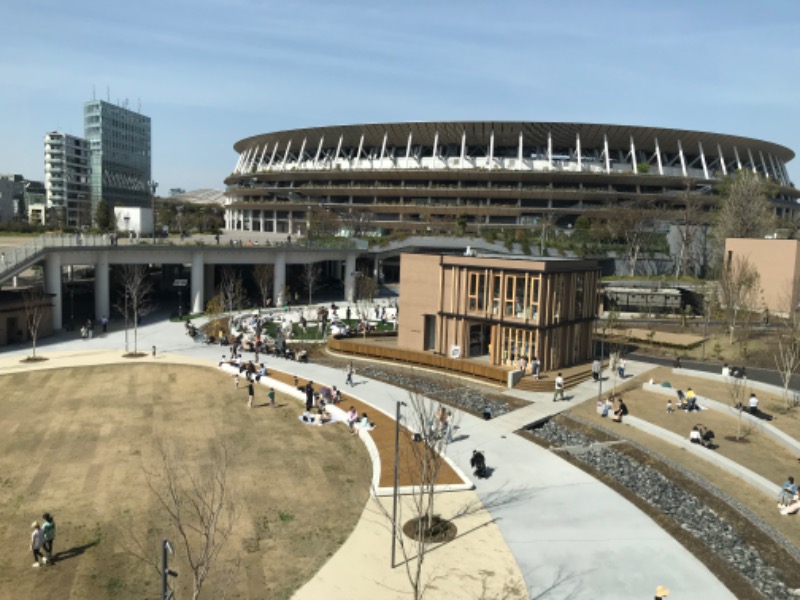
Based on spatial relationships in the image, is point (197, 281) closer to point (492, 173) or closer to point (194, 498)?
point (194, 498)

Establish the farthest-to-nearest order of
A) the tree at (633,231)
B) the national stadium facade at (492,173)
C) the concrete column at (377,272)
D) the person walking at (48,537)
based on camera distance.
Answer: the national stadium facade at (492,173), the concrete column at (377,272), the tree at (633,231), the person walking at (48,537)

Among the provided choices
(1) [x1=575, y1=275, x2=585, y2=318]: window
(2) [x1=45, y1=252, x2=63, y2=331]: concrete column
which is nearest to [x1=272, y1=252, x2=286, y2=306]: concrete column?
(2) [x1=45, y1=252, x2=63, y2=331]: concrete column

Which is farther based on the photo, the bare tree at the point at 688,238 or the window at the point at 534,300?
the bare tree at the point at 688,238

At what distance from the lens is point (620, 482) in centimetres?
2053

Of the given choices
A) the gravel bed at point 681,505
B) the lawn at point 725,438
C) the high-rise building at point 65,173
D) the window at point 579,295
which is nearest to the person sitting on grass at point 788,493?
the lawn at point 725,438

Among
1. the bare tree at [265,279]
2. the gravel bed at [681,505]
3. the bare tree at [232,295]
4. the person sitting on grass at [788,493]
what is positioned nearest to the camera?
the gravel bed at [681,505]

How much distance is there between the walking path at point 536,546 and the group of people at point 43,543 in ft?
21.0

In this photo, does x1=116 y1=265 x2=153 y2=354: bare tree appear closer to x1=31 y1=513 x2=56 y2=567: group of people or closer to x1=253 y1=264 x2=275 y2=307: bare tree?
x1=253 y1=264 x2=275 y2=307: bare tree

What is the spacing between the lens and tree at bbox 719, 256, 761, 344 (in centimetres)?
4166

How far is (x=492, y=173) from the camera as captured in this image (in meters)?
85.9

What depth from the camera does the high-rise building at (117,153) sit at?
521 ft

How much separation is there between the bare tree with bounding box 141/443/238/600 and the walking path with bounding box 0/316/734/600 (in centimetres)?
302

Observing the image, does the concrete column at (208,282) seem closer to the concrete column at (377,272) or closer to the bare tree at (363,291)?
the bare tree at (363,291)

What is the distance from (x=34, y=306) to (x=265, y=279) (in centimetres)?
2019
